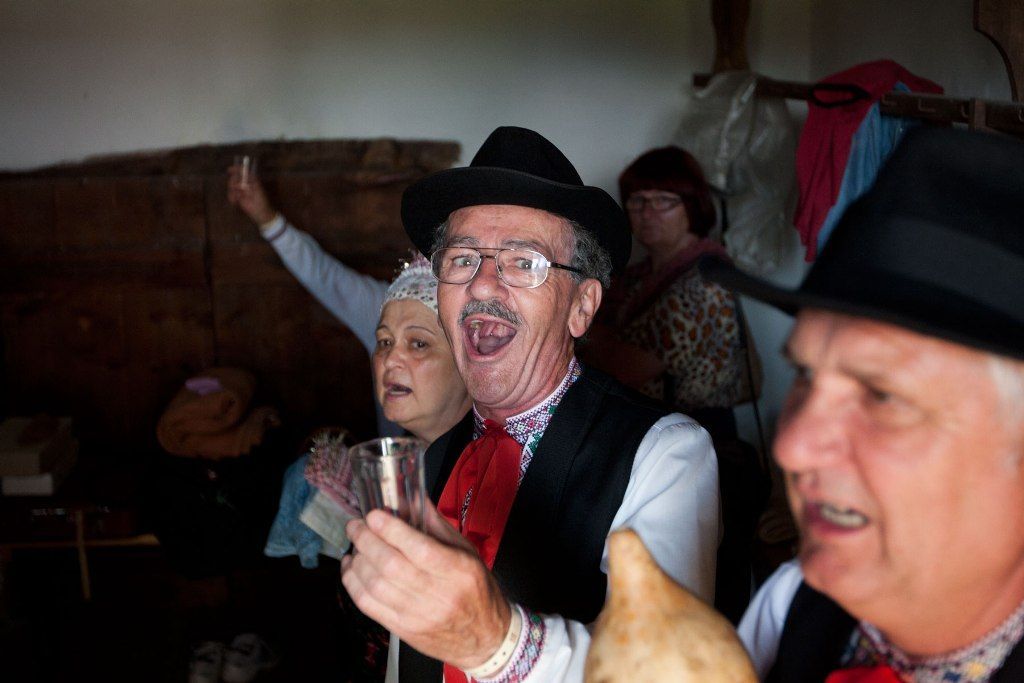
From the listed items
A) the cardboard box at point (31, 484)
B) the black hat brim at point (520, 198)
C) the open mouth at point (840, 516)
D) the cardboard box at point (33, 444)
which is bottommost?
the cardboard box at point (31, 484)

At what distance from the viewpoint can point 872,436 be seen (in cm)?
86

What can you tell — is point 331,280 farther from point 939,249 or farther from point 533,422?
point 939,249

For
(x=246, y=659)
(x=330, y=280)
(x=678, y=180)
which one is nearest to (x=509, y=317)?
(x=330, y=280)

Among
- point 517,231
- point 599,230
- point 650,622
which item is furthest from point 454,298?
point 650,622

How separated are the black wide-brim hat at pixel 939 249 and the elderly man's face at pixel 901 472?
33mm

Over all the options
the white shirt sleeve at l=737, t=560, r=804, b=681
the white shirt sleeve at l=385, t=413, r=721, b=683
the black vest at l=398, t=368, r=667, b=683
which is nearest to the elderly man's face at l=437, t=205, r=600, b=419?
the black vest at l=398, t=368, r=667, b=683

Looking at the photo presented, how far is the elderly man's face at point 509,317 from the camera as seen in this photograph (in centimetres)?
190

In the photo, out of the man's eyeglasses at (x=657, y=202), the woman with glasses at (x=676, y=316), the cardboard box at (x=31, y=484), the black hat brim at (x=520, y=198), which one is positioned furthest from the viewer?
the man's eyeglasses at (x=657, y=202)

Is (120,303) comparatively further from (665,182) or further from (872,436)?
(872,436)

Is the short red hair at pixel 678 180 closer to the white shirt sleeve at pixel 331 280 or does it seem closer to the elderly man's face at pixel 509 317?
the white shirt sleeve at pixel 331 280

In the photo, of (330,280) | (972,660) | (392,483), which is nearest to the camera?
(972,660)

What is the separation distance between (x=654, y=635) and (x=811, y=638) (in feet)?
1.19

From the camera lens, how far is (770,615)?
119cm

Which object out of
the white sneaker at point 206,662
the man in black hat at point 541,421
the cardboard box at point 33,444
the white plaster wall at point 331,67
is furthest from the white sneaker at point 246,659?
the white plaster wall at point 331,67
